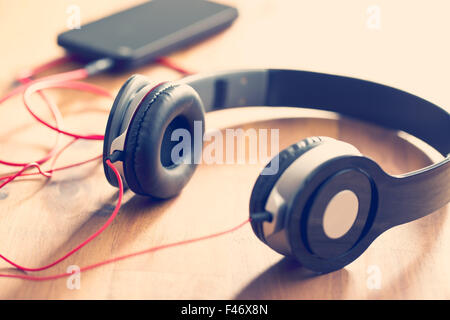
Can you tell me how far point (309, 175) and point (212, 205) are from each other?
24 cm

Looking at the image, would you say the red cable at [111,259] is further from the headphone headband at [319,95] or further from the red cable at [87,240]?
the headphone headband at [319,95]

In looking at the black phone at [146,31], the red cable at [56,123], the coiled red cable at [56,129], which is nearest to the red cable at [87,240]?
the coiled red cable at [56,129]

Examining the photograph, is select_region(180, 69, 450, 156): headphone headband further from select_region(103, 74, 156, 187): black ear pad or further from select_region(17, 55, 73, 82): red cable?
select_region(17, 55, 73, 82): red cable

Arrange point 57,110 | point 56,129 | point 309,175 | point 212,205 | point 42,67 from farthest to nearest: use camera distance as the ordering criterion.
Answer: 1. point 42,67
2. point 57,110
3. point 56,129
4. point 212,205
5. point 309,175

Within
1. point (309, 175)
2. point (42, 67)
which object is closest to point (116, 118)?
point (309, 175)

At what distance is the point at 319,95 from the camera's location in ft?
3.37

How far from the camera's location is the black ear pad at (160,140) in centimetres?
73

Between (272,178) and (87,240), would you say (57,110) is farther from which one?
(272,178)

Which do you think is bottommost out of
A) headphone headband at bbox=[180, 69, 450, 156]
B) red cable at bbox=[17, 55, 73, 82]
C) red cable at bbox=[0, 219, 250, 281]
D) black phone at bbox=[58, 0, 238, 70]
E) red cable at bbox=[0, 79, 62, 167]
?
red cable at bbox=[0, 219, 250, 281]

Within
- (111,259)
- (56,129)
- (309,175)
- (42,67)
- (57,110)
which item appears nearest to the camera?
(309,175)

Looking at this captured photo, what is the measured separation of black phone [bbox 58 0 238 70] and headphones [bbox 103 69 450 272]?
0.25 metres

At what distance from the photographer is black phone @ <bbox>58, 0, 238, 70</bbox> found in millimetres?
1158

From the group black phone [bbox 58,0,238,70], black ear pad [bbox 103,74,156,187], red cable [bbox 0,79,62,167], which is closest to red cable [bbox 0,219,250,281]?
black ear pad [bbox 103,74,156,187]
